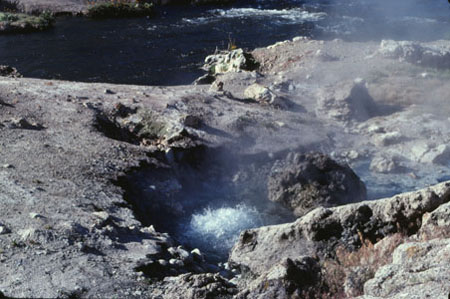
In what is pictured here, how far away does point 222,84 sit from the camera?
2389cm

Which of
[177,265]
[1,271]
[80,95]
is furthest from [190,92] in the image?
[1,271]

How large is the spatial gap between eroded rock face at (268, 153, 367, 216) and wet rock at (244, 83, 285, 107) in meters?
6.34

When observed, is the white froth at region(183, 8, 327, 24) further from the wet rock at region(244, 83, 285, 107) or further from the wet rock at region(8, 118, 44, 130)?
the wet rock at region(8, 118, 44, 130)

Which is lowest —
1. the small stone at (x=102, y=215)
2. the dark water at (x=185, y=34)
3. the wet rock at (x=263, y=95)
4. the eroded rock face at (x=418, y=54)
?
the dark water at (x=185, y=34)

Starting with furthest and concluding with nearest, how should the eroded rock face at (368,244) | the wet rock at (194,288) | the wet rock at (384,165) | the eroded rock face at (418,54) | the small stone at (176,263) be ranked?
the eroded rock face at (418,54) → the wet rock at (384,165) → the small stone at (176,263) → the wet rock at (194,288) → the eroded rock face at (368,244)

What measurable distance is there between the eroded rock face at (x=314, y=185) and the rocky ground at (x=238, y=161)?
4.76 ft

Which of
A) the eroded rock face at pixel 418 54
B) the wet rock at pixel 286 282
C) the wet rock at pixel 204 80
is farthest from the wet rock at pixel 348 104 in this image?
the wet rock at pixel 286 282

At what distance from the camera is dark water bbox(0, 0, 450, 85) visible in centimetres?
3077

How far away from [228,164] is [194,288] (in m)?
8.93

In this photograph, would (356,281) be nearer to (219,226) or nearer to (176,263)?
(176,263)

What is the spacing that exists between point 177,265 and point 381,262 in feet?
14.6

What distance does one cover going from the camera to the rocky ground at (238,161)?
9.55 m

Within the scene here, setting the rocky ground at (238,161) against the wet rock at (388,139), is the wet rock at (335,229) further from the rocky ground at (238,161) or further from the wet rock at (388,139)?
the wet rock at (388,139)

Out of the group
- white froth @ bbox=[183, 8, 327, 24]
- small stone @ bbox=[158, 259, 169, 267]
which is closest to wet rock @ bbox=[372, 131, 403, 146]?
small stone @ bbox=[158, 259, 169, 267]
